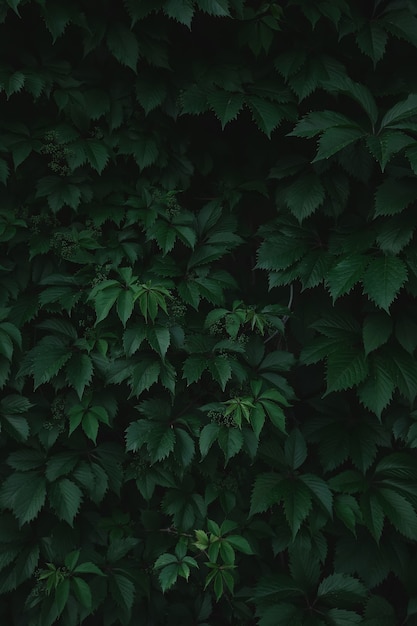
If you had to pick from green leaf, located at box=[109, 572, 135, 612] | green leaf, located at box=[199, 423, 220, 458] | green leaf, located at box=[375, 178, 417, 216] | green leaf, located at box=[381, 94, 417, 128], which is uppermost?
green leaf, located at box=[381, 94, 417, 128]

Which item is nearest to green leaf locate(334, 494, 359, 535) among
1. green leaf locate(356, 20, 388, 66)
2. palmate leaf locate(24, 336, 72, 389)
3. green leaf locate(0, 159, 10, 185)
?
palmate leaf locate(24, 336, 72, 389)

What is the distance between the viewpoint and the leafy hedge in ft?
6.49

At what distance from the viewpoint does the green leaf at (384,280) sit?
1826 mm

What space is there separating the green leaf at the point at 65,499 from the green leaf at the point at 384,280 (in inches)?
43.8

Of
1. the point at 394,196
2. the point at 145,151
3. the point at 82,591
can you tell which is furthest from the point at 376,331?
the point at 82,591

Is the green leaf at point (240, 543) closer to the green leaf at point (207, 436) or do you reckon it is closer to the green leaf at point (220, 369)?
the green leaf at point (207, 436)

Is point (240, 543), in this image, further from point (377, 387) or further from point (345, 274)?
point (345, 274)

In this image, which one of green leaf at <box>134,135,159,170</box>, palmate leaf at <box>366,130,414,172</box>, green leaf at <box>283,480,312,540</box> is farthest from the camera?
green leaf at <box>134,135,159,170</box>

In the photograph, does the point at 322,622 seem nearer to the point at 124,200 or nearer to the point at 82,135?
the point at 124,200

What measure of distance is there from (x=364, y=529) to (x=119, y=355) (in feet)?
3.44

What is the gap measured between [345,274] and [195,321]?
55 cm

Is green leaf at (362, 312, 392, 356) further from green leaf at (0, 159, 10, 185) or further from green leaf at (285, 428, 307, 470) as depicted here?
green leaf at (0, 159, 10, 185)

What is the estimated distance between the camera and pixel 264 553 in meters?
2.30

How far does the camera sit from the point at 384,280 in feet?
6.07
